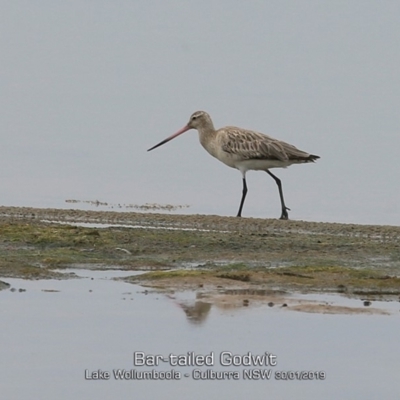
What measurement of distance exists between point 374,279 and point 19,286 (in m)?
3.26

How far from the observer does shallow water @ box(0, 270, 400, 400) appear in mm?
9969

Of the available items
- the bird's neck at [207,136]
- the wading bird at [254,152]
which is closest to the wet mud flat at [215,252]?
the wading bird at [254,152]

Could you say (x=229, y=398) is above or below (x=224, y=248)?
below

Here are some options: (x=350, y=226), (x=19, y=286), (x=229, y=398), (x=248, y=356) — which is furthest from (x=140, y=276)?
(x=350, y=226)

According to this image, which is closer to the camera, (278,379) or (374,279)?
(278,379)

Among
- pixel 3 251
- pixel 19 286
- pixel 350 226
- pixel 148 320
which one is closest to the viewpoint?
pixel 148 320

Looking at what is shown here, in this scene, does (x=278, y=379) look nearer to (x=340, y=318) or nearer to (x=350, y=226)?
(x=340, y=318)

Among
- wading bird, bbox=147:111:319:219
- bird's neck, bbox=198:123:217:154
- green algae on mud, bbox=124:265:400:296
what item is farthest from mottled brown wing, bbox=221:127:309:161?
green algae on mud, bbox=124:265:400:296

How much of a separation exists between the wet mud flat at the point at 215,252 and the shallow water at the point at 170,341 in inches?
18.6

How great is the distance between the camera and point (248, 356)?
1070 centimetres

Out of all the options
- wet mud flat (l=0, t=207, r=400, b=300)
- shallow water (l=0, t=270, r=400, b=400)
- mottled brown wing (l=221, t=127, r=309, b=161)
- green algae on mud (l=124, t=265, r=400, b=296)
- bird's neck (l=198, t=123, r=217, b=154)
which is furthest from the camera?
bird's neck (l=198, t=123, r=217, b=154)

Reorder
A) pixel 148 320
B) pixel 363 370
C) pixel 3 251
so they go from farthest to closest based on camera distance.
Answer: pixel 3 251
pixel 148 320
pixel 363 370

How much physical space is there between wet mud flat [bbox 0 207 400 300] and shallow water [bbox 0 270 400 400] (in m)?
0.47

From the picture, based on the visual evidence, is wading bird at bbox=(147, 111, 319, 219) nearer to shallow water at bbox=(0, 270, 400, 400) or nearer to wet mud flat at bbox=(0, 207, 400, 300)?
wet mud flat at bbox=(0, 207, 400, 300)
